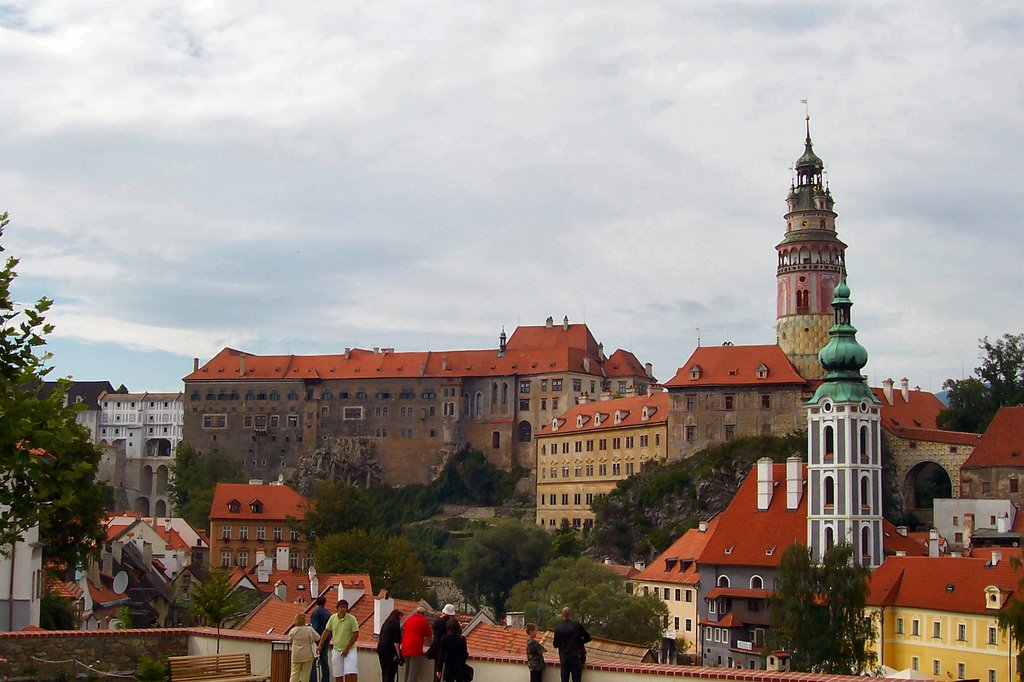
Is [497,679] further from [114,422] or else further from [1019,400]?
[114,422]

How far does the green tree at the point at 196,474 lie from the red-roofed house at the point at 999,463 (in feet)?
170

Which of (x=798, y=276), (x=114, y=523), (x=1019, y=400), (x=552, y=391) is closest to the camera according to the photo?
(x=114, y=523)

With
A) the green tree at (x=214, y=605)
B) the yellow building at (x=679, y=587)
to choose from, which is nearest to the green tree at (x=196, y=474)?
the yellow building at (x=679, y=587)

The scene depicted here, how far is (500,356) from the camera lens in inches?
4213

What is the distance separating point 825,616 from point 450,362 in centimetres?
6292

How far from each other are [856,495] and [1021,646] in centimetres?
2286

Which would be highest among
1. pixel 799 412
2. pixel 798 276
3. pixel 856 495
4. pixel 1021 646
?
pixel 798 276

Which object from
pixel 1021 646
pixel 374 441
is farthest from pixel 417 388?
pixel 1021 646

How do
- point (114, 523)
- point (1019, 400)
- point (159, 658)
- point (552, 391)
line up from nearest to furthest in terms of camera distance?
point (159, 658) < point (114, 523) < point (1019, 400) < point (552, 391)

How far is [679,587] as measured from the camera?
63969 millimetres

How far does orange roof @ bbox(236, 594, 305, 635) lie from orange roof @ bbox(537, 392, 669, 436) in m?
48.8

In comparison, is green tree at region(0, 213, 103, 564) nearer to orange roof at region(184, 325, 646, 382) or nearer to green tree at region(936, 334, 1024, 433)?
green tree at region(936, 334, 1024, 433)

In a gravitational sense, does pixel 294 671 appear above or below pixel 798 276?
below

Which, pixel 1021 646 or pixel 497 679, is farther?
pixel 1021 646
